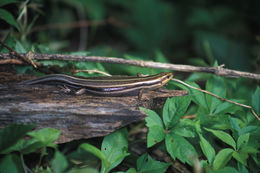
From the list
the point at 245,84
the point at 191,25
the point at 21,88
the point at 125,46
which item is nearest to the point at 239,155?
the point at 21,88

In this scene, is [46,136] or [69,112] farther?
[69,112]

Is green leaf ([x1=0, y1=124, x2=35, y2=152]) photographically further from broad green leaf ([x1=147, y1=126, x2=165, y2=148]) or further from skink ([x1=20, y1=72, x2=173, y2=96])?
broad green leaf ([x1=147, y1=126, x2=165, y2=148])

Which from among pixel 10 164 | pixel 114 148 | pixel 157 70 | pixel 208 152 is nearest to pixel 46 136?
pixel 10 164

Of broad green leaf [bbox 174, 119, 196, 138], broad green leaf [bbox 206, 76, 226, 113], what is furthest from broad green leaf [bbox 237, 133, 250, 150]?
broad green leaf [bbox 206, 76, 226, 113]

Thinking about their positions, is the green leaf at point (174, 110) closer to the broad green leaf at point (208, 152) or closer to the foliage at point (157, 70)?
the foliage at point (157, 70)

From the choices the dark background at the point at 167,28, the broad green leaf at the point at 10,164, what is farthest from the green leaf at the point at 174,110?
the dark background at the point at 167,28

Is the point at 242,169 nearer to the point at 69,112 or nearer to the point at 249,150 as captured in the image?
the point at 249,150
